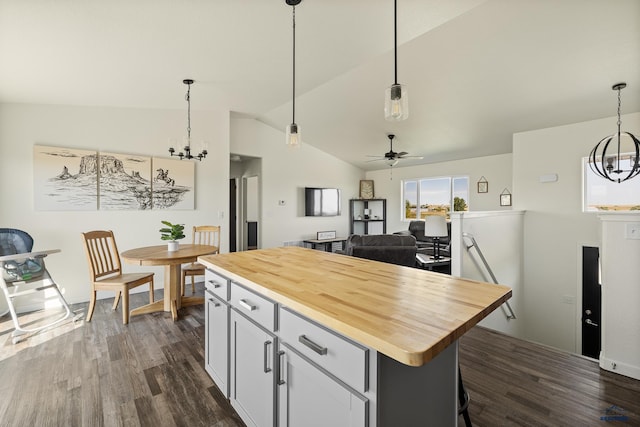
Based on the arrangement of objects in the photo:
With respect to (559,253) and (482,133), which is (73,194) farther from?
(559,253)

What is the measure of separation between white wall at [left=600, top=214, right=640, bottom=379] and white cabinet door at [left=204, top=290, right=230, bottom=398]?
2.74 meters

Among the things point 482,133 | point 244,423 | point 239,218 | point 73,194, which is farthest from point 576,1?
point 239,218

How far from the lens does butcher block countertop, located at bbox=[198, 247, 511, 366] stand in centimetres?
80

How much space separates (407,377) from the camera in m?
0.97

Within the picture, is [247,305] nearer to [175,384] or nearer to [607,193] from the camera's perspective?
[175,384]

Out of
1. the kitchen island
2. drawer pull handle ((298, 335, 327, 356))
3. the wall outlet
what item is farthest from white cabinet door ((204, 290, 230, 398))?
the wall outlet

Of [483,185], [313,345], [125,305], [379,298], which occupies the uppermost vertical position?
[483,185]

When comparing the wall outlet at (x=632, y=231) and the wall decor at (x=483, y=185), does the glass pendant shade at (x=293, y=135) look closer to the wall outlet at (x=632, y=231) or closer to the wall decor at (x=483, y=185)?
the wall outlet at (x=632, y=231)

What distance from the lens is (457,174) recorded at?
6453 millimetres

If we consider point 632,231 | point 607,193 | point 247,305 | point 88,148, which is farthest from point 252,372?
point 607,193

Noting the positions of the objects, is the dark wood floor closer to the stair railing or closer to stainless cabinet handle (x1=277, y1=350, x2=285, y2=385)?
stainless cabinet handle (x1=277, y1=350, x2=285, y2=385)

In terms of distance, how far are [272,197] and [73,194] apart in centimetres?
341

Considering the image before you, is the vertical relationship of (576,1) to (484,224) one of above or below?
above

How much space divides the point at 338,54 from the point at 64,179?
3625 mm
